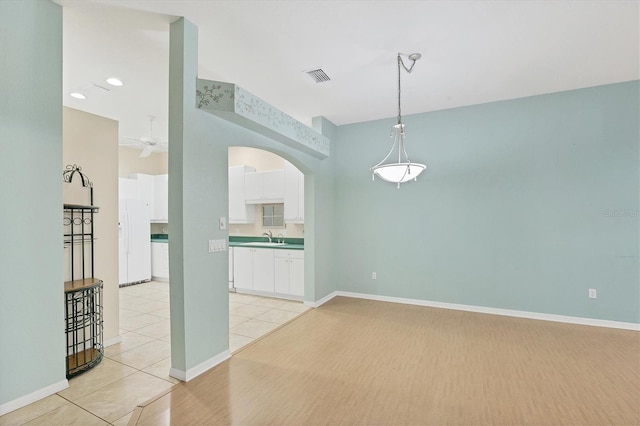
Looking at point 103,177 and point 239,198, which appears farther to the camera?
point 239,198

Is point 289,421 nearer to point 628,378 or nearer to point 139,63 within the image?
point 628,378

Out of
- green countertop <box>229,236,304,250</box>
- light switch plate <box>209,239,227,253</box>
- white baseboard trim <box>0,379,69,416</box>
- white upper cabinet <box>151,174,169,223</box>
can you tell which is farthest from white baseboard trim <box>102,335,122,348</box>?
white upper cabinet <box>151,174,169,223</box>

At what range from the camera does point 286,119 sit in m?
3.54

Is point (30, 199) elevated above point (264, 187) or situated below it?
below

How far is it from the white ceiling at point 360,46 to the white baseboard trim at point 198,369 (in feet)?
9.96

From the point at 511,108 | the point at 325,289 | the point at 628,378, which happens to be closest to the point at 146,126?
the point at 325,289

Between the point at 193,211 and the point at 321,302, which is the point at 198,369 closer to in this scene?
the point at 193,211

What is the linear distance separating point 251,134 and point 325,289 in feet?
9.49

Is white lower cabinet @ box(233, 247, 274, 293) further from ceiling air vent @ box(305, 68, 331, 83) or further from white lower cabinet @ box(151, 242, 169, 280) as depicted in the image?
ceiling air vent @ box(305, 68, 331, 83)

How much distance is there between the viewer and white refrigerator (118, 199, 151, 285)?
5902 millimetres

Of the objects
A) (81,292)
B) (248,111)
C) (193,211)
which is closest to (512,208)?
(248,111)

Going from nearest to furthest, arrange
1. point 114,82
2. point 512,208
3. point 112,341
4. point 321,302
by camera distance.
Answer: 1. point 112,341
2. point 114,82
3. point 512,208
4. point 321,302

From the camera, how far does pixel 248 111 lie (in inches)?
112

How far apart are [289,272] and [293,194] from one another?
1423mm
